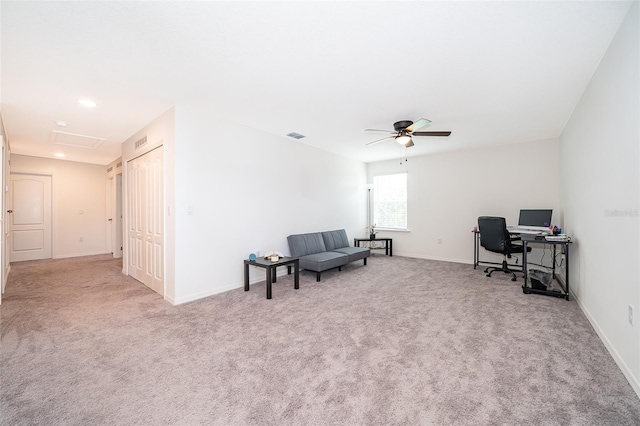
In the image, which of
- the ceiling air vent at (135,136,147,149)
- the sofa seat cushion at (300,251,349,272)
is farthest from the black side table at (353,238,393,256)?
the ceiling air vent at (135,136,147,149)

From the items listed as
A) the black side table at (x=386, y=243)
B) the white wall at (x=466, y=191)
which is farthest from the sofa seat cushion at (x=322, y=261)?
the white wall at (x=466, y=191)

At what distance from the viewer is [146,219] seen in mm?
4215

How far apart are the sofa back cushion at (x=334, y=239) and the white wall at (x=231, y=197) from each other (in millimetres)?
289

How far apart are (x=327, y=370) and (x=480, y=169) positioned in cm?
545

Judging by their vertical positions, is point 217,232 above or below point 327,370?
above

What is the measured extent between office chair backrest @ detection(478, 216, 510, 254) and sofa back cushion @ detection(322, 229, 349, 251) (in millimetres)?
2679

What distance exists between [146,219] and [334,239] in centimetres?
340

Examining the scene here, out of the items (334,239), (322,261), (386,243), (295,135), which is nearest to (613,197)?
(322,261)

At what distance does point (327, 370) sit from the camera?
2090 mm

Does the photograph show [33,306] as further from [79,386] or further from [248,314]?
[248,314]

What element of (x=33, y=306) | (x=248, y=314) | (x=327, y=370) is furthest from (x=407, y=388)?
(x=33, y=306)

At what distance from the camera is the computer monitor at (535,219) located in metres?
4.70

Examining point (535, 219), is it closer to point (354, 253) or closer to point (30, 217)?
point (354, 253)

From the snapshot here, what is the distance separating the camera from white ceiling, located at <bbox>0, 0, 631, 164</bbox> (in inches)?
74.7
